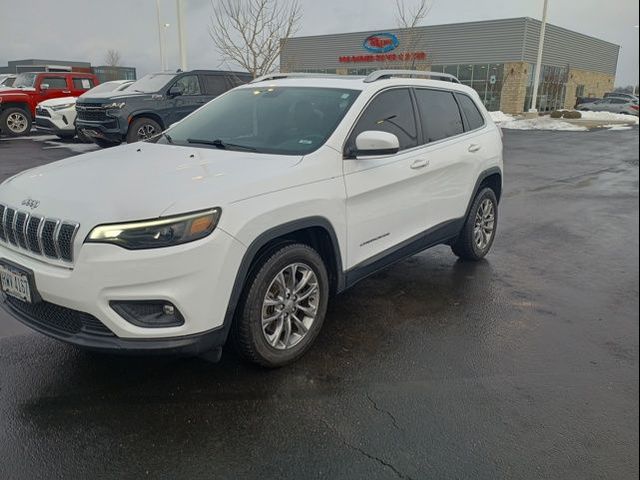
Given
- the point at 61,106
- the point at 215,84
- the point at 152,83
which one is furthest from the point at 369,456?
the point at 61,106

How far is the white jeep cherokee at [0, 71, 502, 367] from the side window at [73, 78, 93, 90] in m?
15.9

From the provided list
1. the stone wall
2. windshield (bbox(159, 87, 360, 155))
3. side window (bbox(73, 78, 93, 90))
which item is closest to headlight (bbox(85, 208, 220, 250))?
windshield (bbox(159, 87, 360, 155))

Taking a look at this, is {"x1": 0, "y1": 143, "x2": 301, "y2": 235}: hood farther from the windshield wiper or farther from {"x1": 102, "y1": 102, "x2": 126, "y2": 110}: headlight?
{"x1": 102, "y1": 102, "x2": 126, "y2": 110}: headlight

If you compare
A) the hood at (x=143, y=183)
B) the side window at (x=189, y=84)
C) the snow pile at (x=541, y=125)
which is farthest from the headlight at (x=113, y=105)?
the snow pile at (x=541, y=125)

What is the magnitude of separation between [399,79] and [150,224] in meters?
2.69

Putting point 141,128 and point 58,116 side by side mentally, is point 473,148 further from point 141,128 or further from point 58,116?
point 58,116

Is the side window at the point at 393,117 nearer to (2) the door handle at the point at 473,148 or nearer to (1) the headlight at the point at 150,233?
(2) the door handle at the point at 473,148

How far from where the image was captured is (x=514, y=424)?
2912mm

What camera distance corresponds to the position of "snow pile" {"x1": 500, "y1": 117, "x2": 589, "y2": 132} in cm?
2698

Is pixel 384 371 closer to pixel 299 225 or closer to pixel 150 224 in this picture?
pixel 299 225

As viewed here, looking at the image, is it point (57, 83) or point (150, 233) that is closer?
point (150, 233)

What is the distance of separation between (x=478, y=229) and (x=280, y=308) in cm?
297

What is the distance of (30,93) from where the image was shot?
58.2ft

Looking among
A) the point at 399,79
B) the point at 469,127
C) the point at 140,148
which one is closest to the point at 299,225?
the point at 140,148
